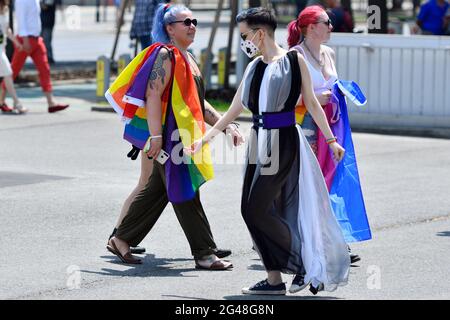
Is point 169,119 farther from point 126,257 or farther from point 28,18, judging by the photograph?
point 28,18

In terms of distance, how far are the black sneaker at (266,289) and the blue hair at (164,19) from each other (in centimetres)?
189

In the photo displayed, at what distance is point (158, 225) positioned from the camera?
10047 mm

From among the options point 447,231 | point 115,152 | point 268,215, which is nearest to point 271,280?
point 268,215

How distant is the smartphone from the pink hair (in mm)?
1221

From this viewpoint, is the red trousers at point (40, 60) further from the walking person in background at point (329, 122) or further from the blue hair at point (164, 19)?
the walking person in background at point (329, 122)

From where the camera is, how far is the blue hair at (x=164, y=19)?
847cm

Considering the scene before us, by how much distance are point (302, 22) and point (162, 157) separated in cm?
132

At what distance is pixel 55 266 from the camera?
8.43 m

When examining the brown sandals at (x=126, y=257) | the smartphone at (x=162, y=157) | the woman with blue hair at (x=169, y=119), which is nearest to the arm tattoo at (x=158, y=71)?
the woman with blue hair at (x=169, y=119)

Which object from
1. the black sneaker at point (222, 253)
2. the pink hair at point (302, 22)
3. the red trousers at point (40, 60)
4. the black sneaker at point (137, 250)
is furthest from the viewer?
the red trousers at point (40, 60)

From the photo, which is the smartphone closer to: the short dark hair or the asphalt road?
the asphalt road

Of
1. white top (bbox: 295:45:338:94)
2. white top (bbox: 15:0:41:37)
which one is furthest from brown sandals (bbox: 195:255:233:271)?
white top (bbox: 15:0:41:37)

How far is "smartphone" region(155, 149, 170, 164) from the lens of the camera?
8336 millimetres

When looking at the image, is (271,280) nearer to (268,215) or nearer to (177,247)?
(268,215)
